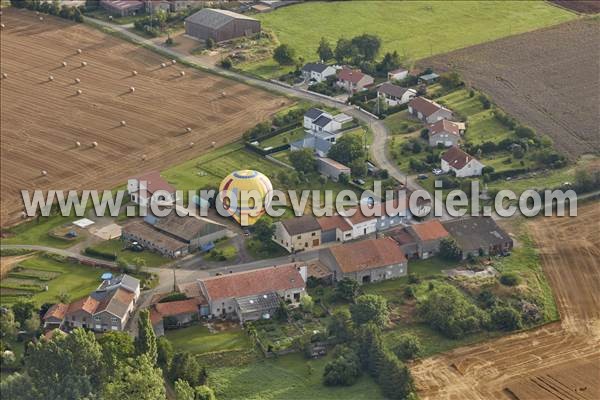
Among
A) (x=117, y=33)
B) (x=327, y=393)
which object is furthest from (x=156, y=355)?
(x=117, y=33)

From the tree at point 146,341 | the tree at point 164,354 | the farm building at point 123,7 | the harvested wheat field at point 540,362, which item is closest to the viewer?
the tree at point 146,341

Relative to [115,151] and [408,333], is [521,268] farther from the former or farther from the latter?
[115,151]

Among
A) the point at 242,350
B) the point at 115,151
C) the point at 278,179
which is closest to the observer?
the point at 242,350

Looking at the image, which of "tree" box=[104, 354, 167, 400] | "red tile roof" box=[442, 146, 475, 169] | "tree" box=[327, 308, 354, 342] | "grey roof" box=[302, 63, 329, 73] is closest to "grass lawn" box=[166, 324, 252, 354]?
"tree" box=[327, 308, 354, 342]

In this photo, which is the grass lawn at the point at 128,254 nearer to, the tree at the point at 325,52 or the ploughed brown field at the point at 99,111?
the ploughed brown field at the point at 99,111

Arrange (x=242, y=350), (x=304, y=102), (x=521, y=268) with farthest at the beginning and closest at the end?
1. (x=304, y=102)
2. (x=521, y=268)
3. (x=242, y=350)

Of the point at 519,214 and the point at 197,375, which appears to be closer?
the point at 197,375

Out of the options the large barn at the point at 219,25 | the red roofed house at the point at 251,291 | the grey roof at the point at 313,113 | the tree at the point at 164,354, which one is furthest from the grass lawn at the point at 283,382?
the large barn at the point at 219,25
